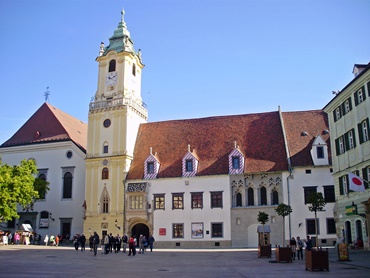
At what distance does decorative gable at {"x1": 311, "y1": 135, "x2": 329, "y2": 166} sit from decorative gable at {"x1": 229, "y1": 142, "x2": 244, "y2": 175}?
7247mm

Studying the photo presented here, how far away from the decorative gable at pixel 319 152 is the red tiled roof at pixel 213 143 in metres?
2.92

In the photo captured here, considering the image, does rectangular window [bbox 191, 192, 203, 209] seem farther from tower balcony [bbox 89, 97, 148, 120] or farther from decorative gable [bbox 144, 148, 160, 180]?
tower balcony [bbox 89, 97, 148, 120]

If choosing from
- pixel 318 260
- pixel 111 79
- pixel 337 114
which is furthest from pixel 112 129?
pixel 318 260

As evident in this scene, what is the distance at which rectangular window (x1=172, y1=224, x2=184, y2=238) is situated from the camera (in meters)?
44.7

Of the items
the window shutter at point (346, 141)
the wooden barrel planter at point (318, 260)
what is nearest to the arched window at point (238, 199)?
the window shutter at point (346, 141)

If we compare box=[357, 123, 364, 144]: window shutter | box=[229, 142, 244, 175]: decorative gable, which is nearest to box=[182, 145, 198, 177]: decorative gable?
box=[229, 142, 244, 175]: decorative gable

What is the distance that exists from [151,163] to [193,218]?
7876mm

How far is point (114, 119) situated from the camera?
50094 millimetres

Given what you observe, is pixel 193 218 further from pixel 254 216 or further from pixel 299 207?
pixel 299 207

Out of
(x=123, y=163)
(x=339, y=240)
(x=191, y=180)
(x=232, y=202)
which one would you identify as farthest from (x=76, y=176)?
(x=339, y=240)

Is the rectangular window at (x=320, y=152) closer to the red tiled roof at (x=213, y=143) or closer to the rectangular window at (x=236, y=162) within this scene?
the red tiled roof at (x=213, y=143)

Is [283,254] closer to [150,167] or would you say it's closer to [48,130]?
[150,167]

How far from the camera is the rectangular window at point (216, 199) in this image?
1735 inches

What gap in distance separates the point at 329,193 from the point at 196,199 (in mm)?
13442
